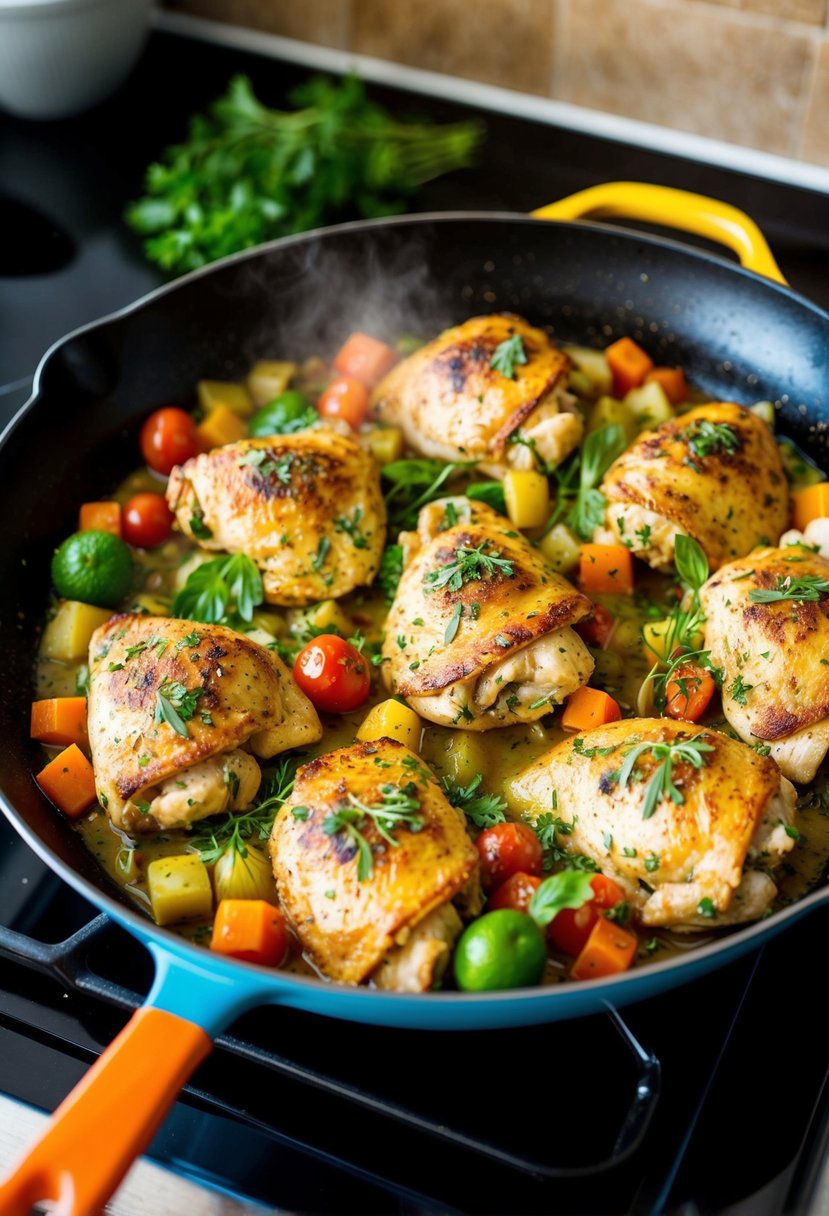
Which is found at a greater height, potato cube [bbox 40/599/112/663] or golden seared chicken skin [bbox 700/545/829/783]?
golden seared chicken skin [bbox 700/545/829/783]

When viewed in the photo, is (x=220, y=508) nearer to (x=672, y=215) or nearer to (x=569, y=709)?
(x=569, y=709)

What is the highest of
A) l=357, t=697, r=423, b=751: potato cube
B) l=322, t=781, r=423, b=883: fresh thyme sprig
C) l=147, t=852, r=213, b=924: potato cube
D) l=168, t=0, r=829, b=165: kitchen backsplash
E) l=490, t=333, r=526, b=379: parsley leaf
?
l=168, t=0, r=829, b=165: kitchen backsplash

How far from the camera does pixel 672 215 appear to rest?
3.42 meters

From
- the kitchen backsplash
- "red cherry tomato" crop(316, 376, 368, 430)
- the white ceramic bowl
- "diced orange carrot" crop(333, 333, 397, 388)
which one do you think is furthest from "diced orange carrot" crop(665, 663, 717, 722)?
the white ceramic bowl

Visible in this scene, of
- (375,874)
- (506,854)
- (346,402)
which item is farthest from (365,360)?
(375,874)

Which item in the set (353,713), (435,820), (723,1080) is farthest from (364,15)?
(723,1080)

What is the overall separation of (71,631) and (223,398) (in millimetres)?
906

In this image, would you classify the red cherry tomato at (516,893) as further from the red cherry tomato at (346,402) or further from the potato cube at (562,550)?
the red cherry tomato at (346,402)

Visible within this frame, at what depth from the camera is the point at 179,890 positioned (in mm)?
2357

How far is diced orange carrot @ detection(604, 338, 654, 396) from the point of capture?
342cm

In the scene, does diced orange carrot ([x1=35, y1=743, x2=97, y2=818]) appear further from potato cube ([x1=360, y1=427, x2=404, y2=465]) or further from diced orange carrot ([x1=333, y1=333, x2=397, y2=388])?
diced orange carrot ([x1=333, y1=333, x2=397, y2=388])

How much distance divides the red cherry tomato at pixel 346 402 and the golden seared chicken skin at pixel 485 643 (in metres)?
0.77

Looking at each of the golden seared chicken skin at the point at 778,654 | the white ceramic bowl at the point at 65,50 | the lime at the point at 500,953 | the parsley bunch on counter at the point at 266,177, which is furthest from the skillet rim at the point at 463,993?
the white ceramic bowl at the point at 65,50

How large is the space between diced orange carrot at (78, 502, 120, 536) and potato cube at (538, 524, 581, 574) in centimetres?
109
